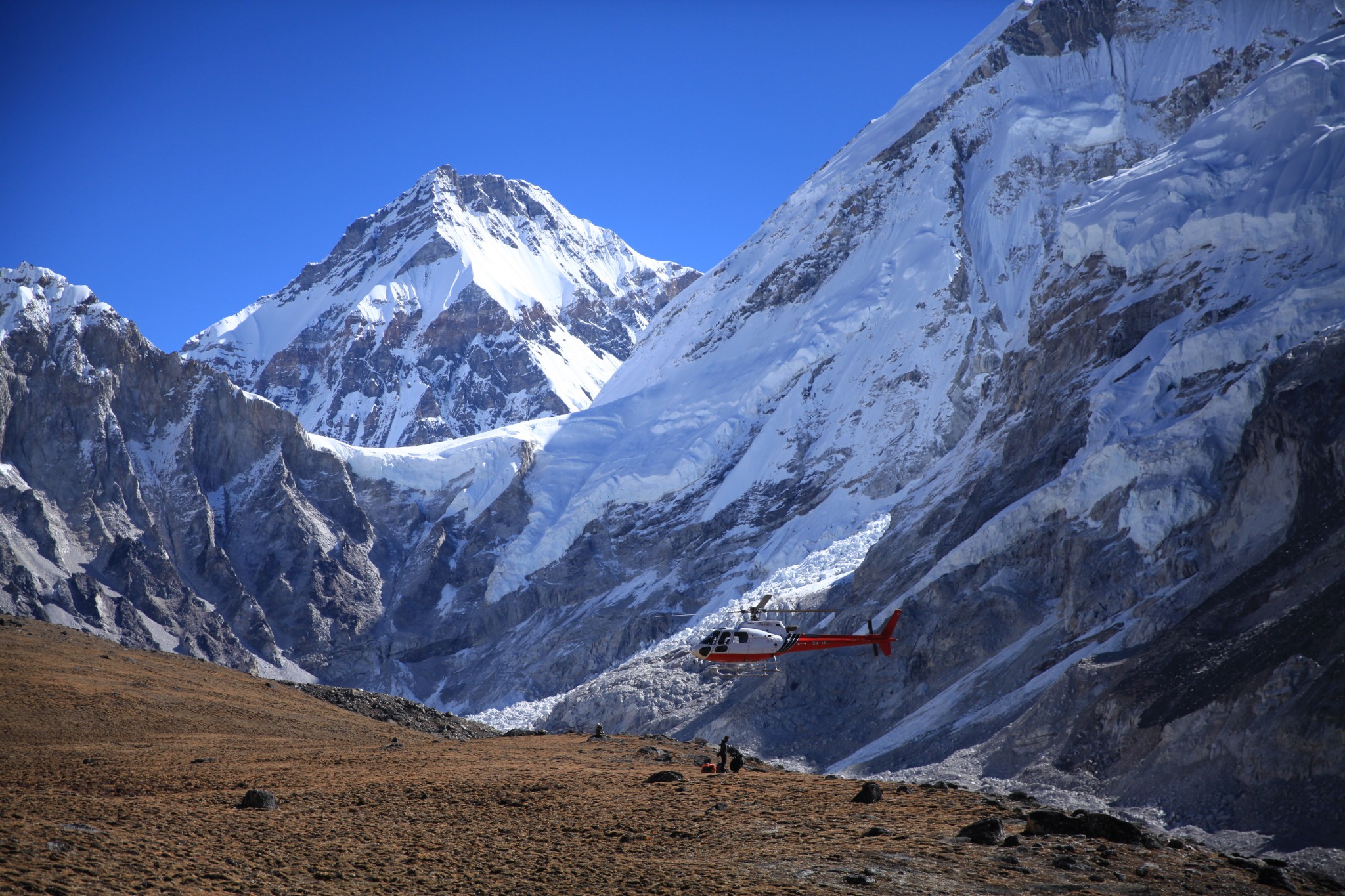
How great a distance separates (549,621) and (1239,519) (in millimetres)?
90798

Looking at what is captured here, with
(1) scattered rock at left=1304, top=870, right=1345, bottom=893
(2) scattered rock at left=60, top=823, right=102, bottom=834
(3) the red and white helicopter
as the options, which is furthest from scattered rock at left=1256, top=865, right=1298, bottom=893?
(3) the red and white helicopter

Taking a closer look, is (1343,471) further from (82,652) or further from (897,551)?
(82,652)

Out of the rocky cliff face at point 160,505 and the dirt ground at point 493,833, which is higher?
the rocky cliff face at point 160,505

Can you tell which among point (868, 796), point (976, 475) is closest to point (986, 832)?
point (868, 796)

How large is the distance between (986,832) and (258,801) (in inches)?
559

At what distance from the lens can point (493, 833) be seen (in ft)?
68.0

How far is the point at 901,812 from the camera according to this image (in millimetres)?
22281

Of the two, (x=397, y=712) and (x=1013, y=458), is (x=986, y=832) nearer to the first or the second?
(x=397, y=712)

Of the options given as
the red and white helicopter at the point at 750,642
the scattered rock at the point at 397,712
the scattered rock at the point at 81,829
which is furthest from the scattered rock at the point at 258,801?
the scattered rock at the point at 397,712

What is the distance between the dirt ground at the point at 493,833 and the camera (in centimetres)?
1706

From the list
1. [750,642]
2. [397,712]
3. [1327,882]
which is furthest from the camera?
[397,712]

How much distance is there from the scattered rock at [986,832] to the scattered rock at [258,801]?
13.5m

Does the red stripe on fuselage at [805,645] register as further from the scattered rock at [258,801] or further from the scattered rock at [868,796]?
the scattered rock at [258,801]

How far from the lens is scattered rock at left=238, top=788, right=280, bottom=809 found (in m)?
22.0
